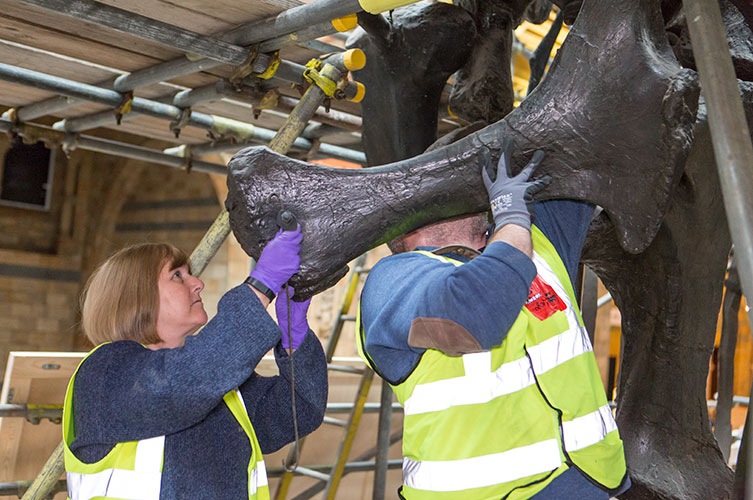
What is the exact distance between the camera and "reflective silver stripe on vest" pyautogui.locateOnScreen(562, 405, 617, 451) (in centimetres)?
153

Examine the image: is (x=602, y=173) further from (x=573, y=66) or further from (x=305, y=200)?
(x=305, y=200)

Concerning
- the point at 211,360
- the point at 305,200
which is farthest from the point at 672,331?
the point at 211,360

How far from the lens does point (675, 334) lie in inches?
72.7

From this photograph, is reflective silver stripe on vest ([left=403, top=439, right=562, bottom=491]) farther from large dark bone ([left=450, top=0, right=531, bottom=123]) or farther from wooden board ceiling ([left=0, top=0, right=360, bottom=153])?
wooden board ceiling ([left=0, top=0, right=360, bottom=153])

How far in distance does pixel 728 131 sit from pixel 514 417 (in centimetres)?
66

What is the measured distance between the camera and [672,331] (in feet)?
6.06

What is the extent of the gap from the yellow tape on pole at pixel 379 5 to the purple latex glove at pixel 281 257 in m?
0.57

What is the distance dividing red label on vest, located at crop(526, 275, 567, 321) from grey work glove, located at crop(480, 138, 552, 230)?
0.17 m

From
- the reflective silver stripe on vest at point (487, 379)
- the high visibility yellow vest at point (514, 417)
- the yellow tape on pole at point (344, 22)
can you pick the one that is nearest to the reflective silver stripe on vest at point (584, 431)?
the high visibility yellow vest at point (514, 417)

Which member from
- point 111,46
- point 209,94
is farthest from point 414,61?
point 209,94

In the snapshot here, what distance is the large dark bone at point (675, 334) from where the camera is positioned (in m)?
1.79

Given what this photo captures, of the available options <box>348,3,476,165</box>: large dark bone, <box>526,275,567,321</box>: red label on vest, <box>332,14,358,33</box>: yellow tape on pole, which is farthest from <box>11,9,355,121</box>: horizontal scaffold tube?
<box>526,275,567,321</box>: red label on vest

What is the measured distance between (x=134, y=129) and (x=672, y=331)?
2933 millimetres

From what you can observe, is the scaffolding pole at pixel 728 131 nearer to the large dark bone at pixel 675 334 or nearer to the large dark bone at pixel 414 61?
the large dark bone at pixel 675 334
